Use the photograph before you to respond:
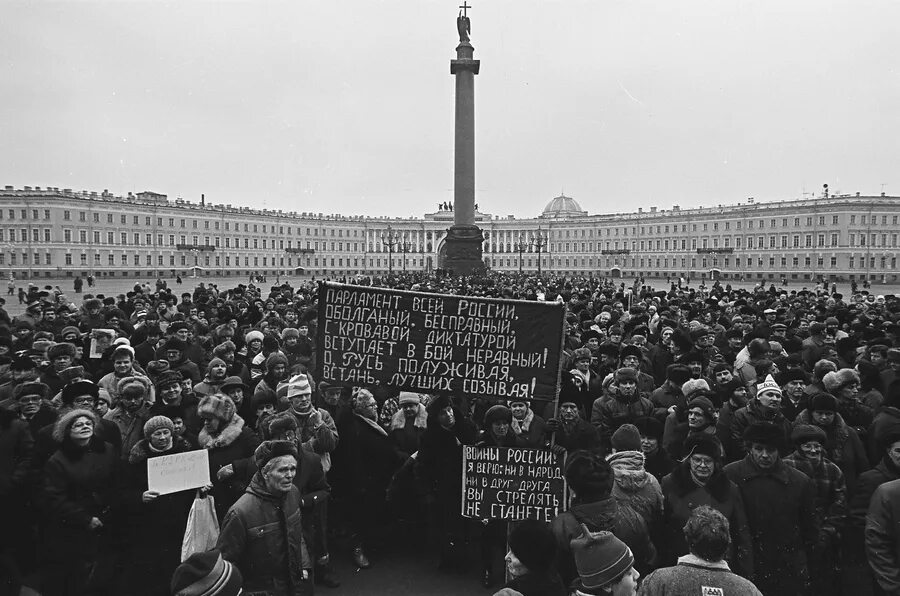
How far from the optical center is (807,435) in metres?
4.50

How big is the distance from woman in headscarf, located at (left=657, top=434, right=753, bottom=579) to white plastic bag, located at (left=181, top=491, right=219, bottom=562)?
9.64 ft

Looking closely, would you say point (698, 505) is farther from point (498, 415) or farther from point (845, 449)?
point (845, 449)

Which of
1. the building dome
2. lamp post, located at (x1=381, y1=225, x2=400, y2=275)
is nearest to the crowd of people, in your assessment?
lamp post, located at (x1=381, y1=225, x2=400, y2=275)

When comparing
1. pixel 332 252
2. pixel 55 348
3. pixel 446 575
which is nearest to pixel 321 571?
pixel 446 575

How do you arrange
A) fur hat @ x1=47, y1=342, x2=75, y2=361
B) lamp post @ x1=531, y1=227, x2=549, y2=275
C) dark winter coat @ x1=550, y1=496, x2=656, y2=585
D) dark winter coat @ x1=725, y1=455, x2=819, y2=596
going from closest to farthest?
dark winter coat @ x1=550, y1=496, x2=656, y2=585 → dark winter coat @ x1=725, y1=455, x2=819, y2=596 → fur hat @ x1=47, y1=342, x2=75, y2=361 → lamp post @ x1=531, y1=227, x2=549, y2=275

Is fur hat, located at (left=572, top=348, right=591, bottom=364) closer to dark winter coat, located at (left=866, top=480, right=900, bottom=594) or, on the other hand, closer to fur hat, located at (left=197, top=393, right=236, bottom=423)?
dark winter coat, located at (left=866, top=480, right=900, bottom=594)

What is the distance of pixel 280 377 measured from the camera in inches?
283

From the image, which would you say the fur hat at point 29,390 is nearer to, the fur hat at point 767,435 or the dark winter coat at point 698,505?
the dark winter coat at point 698,505

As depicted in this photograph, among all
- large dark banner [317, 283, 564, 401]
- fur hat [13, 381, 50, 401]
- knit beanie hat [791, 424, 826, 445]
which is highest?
large dark banner [317, 283, 564, 401]

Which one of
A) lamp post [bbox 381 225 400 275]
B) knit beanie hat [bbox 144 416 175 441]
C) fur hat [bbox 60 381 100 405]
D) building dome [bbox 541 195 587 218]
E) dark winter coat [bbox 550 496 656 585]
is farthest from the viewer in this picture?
building dome [bbox 541 195 587 218]

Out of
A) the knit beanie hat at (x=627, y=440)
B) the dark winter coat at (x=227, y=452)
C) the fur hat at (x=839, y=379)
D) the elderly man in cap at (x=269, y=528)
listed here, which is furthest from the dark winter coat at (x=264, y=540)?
the fur hat at (x=839, y=379)

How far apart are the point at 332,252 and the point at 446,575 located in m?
112

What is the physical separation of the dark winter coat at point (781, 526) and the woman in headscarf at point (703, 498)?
17 cm

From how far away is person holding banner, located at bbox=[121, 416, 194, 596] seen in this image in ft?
14.4
